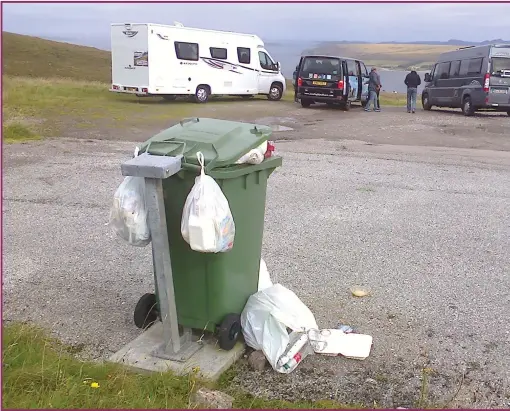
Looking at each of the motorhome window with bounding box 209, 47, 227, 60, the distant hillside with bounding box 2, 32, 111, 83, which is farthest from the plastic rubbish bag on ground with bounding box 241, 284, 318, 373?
the distant hillside with bounding box 2, 32, 111, 83

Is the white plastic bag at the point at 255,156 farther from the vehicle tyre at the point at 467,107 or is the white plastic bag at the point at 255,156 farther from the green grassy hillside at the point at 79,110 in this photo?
the vehicle tyre at the point at 467,107

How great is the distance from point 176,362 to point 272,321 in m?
0.65

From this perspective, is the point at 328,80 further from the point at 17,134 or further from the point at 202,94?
the point at 17,134

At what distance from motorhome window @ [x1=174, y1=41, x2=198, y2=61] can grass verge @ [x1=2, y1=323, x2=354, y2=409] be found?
762 inches

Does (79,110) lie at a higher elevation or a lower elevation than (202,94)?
lower

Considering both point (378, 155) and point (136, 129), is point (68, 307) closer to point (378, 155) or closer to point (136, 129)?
point (378, 155)

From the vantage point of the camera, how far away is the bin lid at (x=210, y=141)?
350cm

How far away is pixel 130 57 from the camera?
21625 millimetres

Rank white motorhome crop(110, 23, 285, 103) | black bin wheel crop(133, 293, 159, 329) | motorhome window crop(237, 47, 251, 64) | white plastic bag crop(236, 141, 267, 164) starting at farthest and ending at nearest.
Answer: motorhome window crop(237, 47, 251, 64) → white motorhome crop(110, 23, 285, 103) → black bin wheel crop(133, 293, 159, 329) → white plastic bag crop(236, 141, 267, 164)

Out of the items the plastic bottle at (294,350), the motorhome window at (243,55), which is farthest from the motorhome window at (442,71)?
the plastic bottle at (294,350)

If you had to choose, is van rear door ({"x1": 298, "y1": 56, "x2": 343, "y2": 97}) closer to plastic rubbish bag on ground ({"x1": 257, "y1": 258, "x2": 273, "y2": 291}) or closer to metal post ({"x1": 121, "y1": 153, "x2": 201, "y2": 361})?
plastic rubbish bag on ground ({"x1": 257, "y1": 258, "x2": 273, "y2": 291})

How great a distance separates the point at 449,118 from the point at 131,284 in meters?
16.2

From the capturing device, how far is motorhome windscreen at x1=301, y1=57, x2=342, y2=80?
2069 cm

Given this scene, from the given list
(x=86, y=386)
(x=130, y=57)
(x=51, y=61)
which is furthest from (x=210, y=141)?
(x=51, y=61)
